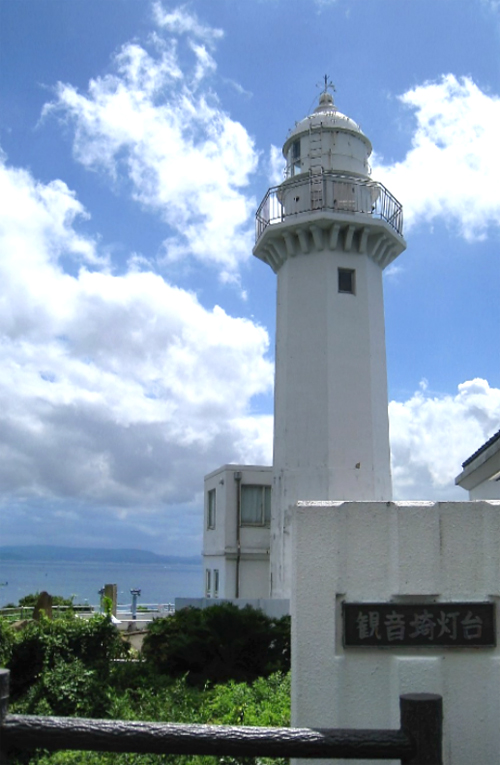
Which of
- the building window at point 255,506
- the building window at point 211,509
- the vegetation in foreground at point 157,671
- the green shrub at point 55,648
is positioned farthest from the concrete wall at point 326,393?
the green shrub at point 55,648

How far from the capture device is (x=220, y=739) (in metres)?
3.68

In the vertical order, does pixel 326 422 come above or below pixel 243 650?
above

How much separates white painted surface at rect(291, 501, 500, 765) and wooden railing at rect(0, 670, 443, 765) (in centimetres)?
182

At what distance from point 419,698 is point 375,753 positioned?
35 centimetres

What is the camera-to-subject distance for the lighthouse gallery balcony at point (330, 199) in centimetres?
2072

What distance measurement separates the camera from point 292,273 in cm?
2080

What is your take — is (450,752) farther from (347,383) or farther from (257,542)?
(257,542)

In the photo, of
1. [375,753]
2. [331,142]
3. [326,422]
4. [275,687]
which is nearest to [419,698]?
[375,753]

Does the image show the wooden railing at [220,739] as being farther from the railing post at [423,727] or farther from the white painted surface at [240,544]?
the white painted surface at [240,544]

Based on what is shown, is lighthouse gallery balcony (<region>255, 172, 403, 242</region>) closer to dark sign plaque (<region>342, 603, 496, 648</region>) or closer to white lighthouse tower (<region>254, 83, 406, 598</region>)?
white lighthouse tower (<region>254, 83, 406, 598</region>)

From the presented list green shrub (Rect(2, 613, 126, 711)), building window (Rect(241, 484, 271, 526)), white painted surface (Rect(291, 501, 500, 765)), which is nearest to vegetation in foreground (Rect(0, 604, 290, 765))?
green shrub (Rect(2, 613, 126, 711))

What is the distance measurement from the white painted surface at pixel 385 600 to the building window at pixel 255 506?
1684 centimetres

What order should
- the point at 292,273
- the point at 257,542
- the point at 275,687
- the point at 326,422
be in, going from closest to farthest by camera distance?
the point at 275,687 < the point at 326,422 < the point at 292,273 < the point at 257,542

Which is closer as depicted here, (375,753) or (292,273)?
(375,753)
